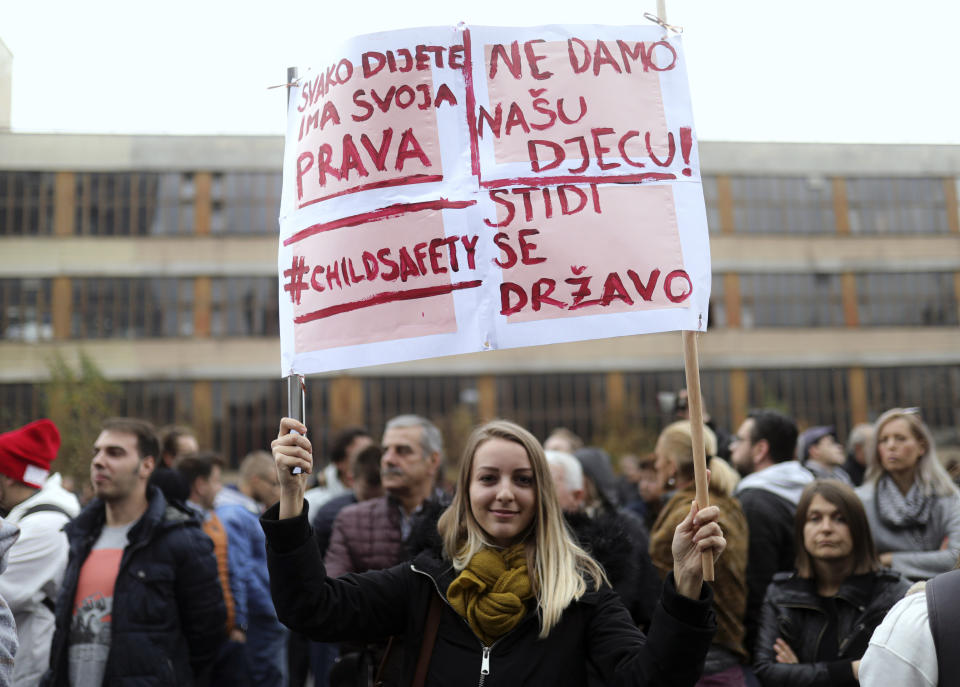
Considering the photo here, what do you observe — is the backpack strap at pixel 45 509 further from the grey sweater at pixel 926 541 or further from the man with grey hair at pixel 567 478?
the grey sweater at pixel 926 541

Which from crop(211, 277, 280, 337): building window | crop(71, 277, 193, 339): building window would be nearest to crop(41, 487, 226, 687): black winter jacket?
crop(211, 277, 280, 337): building window

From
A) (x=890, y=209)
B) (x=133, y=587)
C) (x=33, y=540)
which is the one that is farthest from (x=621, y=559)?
(x=890, y=209)

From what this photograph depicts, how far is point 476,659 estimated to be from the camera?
2.59m

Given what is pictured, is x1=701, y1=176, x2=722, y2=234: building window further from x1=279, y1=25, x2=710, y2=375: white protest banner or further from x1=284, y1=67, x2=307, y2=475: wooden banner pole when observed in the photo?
x1=284, y1=67, x2=307, y2=475: wooden banner pole

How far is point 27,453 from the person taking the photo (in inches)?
179

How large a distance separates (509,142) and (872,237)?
1381 inches

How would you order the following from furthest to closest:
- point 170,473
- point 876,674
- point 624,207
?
point 170,473
point 624,207
point 876,674

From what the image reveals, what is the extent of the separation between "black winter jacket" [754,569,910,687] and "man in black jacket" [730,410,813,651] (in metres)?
0.31

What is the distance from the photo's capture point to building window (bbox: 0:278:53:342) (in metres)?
31.6

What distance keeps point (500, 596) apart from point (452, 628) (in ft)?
0.56

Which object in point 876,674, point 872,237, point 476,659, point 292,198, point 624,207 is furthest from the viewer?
point 872,237

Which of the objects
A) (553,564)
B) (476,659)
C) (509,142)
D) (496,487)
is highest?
(509,142)

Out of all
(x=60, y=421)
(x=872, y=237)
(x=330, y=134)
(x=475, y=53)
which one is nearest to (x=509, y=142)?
(x=475, y=53)

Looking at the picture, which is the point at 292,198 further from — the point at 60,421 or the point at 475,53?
the point at 60,421
